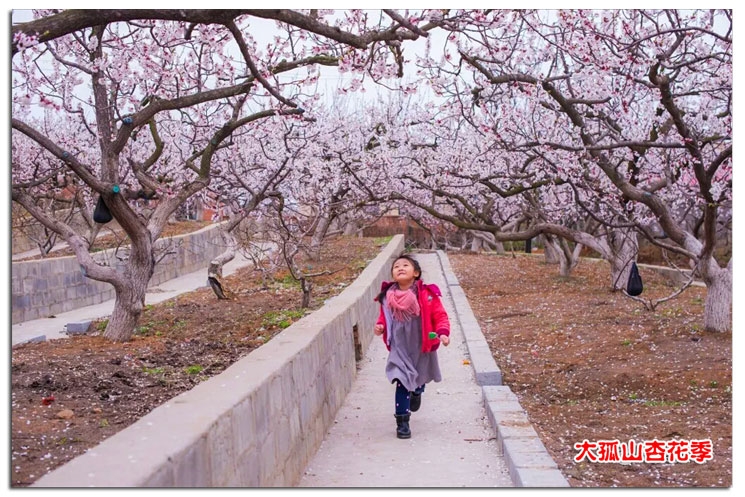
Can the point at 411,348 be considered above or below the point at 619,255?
above

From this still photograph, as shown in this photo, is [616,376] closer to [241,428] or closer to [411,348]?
[411,348]

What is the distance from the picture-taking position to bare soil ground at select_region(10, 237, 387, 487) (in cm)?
473

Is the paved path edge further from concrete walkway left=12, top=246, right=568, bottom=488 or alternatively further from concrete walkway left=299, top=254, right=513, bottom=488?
concrete walkway left=299, top=254, right=513, bottom=488

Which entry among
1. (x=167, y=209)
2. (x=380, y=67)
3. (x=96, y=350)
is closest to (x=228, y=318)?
(x=167, y=209)

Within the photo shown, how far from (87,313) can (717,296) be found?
432 inches

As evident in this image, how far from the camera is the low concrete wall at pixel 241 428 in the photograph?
2676 mm

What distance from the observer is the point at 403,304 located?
597 cm

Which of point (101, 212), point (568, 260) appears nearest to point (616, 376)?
point (101, 212)

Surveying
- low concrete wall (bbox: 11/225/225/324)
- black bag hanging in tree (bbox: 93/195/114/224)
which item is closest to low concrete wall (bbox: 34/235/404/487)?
black bag hanging in tree (bbox: 93/195/114/224)

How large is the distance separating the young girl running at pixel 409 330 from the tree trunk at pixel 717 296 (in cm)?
373

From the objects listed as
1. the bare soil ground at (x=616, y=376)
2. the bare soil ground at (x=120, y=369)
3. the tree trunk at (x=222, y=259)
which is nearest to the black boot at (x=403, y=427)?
the bare soil ground at (x=616, y=376)

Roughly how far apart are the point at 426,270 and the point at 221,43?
39.5ft

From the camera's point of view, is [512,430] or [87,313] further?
[87,313]

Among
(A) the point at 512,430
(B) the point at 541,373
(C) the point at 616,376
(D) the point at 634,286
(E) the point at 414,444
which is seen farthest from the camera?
(D) the point at 634,286
